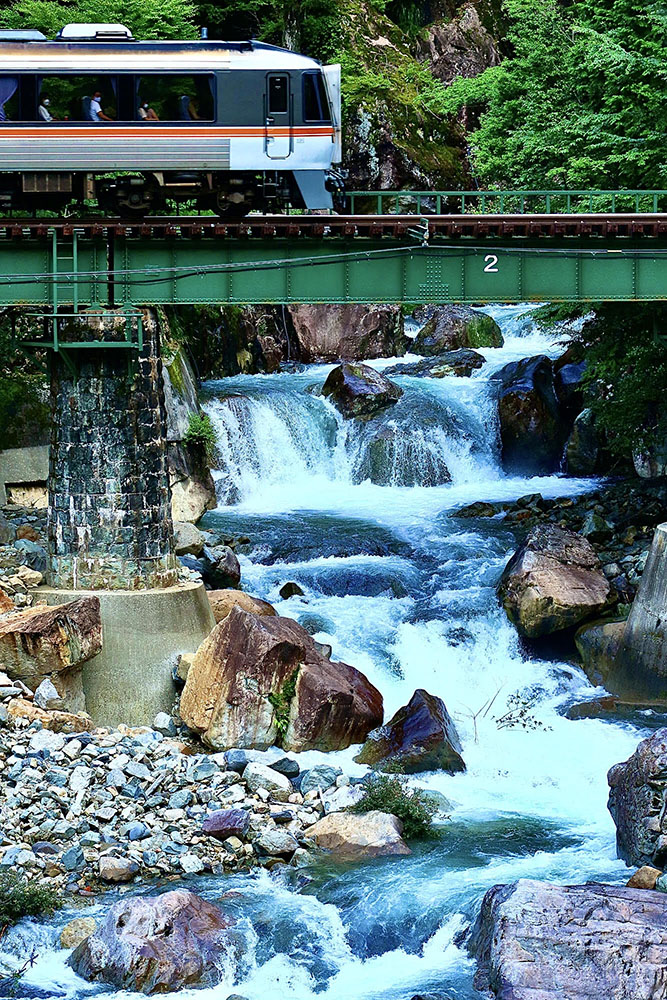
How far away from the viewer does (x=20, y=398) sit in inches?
1298

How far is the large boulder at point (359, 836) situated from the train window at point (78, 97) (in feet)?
46.8

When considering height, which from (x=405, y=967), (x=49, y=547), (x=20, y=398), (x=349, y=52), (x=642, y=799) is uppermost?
(x=349, y=52)

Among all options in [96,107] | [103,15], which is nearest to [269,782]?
[96,107]

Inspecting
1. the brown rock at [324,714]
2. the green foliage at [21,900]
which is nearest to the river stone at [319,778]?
the brown rock at [324,714]

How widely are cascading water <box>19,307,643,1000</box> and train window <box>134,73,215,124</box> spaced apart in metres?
9.96

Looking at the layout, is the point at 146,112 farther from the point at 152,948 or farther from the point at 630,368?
the point at 152,948

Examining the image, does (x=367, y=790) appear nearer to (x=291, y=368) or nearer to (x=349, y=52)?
(x=291, y=368)

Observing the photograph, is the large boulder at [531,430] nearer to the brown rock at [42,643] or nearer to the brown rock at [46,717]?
the brown rock at [42,643]

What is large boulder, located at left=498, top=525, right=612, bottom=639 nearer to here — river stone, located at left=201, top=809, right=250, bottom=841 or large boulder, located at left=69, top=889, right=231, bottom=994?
river stone, located at left=201, top=809, right=250, bottom=841

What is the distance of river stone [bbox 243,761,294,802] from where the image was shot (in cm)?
2131

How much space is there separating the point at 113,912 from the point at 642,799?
287 inches

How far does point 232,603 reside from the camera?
27.0m

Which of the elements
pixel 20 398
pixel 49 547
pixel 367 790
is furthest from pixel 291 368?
pixel 367 790

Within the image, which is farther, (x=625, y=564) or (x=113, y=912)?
(x=625, y=564)
